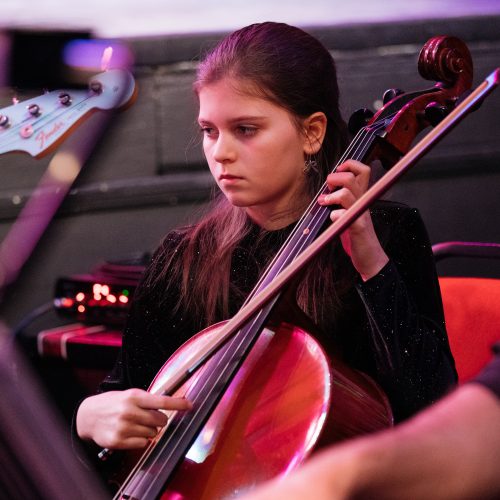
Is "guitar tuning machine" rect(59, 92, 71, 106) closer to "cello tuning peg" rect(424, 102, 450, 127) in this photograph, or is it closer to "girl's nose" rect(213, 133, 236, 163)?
"girl's nose" rect(213, 133, 236, 163)

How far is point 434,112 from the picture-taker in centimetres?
131

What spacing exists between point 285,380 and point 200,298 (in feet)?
1.41

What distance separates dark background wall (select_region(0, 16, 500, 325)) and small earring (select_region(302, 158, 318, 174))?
1356mm

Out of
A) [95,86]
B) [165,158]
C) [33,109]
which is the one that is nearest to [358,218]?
[33,109]

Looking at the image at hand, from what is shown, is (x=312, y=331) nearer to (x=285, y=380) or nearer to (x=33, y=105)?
(x=285, y=380)

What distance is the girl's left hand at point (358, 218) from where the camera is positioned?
3.92 feet

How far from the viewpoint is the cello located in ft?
3.45

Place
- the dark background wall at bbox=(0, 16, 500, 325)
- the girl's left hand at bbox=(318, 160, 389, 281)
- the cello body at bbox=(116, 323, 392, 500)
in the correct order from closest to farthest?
the cello body at bbox=(116, 323, 392, 500) < the girl's left hand at bbox=(318, 160, 389, 281) < the dark background wall at bbox=(0, 16, 500, 325)

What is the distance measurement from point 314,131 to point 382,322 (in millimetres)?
390

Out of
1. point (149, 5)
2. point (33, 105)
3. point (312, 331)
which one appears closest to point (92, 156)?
point (149, 5)

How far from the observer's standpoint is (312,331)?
1.20 metres

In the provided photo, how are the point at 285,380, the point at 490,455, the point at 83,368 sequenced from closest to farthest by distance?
1. the point at 490,455
2. the point at 285,380
3. the point at 83,368

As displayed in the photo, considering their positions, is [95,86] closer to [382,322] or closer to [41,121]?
[41,121]

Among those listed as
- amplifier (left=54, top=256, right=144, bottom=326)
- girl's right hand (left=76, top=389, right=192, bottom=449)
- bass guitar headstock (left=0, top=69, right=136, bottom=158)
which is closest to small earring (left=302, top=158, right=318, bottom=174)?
girl's right hand (left=76, top=389, right=192, bottom=449)
